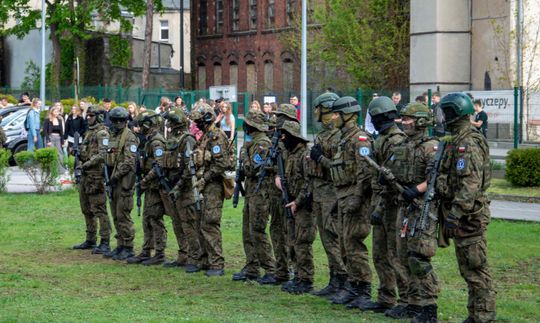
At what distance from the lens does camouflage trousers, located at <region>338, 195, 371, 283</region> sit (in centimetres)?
1143

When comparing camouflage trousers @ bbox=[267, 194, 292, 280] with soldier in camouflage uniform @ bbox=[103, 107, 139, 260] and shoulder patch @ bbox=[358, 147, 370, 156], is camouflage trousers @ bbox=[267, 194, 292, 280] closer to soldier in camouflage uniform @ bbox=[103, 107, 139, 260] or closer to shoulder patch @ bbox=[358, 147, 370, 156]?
shoulder patch @ bbox=[358, 147, 370, 156]

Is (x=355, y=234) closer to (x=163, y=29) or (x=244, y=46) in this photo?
(x=244, y=46)

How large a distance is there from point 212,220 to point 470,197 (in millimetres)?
4860

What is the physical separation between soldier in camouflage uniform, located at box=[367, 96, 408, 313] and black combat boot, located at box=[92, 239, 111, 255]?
5893 millimetres

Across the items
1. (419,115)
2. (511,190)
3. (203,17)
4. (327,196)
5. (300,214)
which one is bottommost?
(511,190)

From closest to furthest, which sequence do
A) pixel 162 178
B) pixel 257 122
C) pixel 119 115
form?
pixel 257 122 < pixel 162 178 < pixel 119 115

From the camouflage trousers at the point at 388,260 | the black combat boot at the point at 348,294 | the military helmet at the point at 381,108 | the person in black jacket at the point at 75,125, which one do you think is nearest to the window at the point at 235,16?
Answer: the person in black jacket at the point at 75,125

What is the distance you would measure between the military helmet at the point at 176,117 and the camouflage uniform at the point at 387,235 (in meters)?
3.86

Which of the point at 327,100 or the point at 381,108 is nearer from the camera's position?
the point at 381,108

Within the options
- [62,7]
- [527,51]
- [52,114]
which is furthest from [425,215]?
[62,7]

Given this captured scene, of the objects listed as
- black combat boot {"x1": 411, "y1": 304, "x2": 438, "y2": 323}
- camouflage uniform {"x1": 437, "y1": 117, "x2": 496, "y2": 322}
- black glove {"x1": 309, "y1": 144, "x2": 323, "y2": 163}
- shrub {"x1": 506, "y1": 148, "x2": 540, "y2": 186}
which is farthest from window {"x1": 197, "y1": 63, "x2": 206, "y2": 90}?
camouflage uniform {"x1": 437, "y1": 117, "x2": 496, "y2": 322}

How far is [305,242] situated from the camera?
41.4 feet

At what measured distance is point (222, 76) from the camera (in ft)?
193

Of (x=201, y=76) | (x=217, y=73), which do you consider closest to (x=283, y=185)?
(x=217, y=73)
